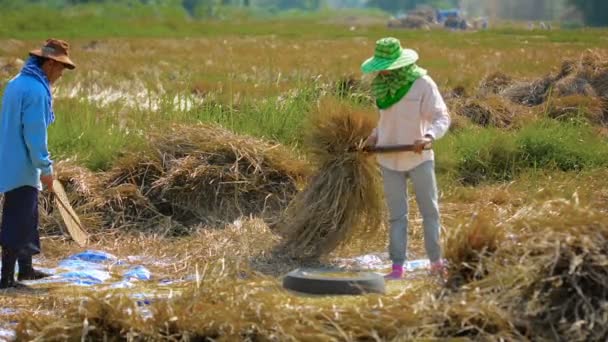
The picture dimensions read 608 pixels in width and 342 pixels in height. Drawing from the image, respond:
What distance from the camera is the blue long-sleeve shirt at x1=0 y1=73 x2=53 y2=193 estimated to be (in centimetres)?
674

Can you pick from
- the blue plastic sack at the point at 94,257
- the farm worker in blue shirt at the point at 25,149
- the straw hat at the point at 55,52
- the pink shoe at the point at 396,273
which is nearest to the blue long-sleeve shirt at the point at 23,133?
the farm worker in blue shirt at the point at 25,149

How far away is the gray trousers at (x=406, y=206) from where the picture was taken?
22.3 ft

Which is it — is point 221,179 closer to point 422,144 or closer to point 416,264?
point 416,264

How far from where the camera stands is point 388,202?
22.9 feet

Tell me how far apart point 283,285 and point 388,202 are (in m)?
1.08

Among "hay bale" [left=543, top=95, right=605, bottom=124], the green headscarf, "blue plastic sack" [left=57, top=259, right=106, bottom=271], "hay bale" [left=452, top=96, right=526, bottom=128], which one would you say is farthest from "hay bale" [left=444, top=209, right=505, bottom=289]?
"hay bale" [left=452, top=96, right=526, bottom=128]

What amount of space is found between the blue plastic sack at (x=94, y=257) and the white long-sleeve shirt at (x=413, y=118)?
196 cm

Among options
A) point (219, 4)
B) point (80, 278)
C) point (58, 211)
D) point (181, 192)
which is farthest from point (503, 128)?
point (219, 4)

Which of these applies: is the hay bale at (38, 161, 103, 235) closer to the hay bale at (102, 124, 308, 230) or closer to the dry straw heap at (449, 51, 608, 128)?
the hay bale at (102, 124, 308, 230)

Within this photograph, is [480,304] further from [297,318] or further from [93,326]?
[93,326]

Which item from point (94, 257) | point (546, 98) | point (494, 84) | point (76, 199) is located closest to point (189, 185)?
point (76, 199)

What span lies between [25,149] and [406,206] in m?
2.10

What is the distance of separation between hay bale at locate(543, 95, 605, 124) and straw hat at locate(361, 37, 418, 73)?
566 centimetres

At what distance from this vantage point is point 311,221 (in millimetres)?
7586
